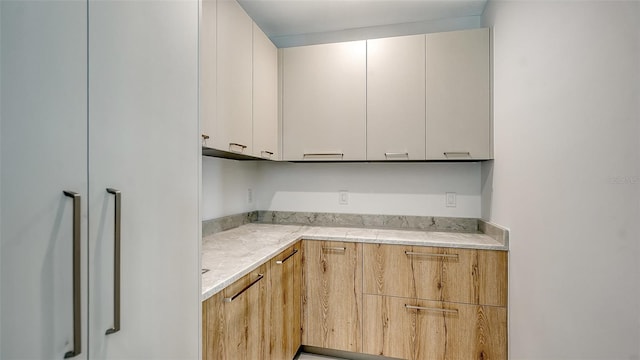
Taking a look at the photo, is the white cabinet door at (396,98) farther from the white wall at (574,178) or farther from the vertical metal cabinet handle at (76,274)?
the vertical metal cabinet handle at (76,274)

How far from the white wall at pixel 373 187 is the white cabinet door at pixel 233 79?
82 centimetres

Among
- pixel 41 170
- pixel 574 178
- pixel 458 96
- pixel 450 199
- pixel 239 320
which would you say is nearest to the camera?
pixel 41 170

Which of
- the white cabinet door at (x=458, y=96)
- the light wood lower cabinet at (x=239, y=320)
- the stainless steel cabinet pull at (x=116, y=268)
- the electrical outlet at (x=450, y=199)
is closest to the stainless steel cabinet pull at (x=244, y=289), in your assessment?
the light wood lower cabinet at (x=239, y=320)

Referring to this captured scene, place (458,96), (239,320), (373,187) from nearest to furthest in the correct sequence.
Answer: (239,320) → (458,96) → (373,187)

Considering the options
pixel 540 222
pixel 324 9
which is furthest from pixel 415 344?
pixel 324 9

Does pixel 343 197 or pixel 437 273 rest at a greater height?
pixel 343 197

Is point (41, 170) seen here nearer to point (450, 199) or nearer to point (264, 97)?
point (264, 97)

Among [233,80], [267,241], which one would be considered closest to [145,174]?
[233,80]

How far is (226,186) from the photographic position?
7.43ft

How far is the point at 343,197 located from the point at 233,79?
131cm

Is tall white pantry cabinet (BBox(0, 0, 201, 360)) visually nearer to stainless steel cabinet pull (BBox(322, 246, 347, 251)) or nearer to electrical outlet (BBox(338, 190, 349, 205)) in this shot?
stainless steel cabinet pull (BBox(322, 246, 347, 251))

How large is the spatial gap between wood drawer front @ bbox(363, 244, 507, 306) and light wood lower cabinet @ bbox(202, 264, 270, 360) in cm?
78

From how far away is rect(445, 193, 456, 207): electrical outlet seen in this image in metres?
2.36

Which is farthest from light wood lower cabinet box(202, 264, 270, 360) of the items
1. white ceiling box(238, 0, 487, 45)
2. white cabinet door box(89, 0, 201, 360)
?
white ceiling box(238, 0, 487, 45)
